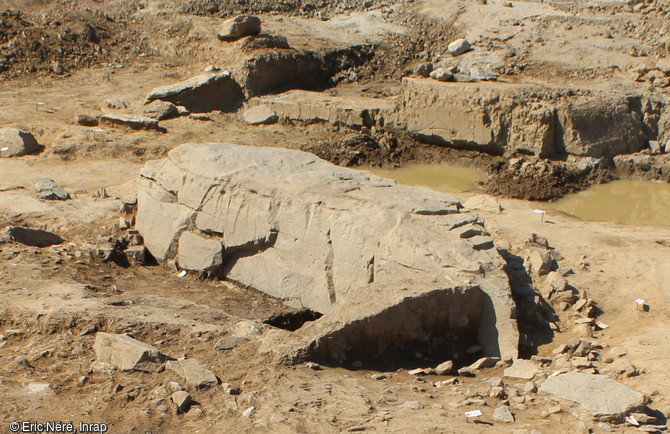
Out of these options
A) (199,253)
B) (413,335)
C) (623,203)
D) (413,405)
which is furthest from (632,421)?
(623,203)

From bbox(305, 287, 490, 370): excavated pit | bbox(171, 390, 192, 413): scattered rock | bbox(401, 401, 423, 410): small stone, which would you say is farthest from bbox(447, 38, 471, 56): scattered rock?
bbox(171, 390, 192, 413): scattered rock

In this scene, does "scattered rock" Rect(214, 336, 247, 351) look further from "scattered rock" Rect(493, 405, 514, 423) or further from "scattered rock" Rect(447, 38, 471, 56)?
"scattered rock" Rect(447, 38, 471, 56)

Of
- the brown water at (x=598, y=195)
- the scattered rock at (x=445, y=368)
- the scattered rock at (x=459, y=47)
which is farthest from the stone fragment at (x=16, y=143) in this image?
the scattered rock at (x=459, y=47)

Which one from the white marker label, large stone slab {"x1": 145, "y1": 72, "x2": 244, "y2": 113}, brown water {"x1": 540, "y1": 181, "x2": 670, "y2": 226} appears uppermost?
large stone slab {"x1": 145, "y1": 72, "x2": 244, "y2": 113}

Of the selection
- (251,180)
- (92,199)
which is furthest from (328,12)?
(251,180)

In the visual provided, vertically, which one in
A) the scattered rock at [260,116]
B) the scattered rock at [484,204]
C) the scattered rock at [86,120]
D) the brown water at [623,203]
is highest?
the scattered rock at [260,116]

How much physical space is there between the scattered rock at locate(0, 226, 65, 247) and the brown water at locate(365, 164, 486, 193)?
4.67 metres

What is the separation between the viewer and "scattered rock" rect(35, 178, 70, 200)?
7759mm

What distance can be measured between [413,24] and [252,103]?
452 cm

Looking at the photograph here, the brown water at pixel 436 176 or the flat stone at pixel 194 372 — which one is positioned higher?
the flat stone at pixel 194 372

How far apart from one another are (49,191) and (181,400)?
14.9ft

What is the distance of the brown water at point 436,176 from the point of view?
32.9ft

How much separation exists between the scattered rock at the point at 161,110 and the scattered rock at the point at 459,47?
4.95 meters

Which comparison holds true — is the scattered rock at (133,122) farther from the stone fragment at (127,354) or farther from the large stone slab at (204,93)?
the stone fragment at (127,354)
